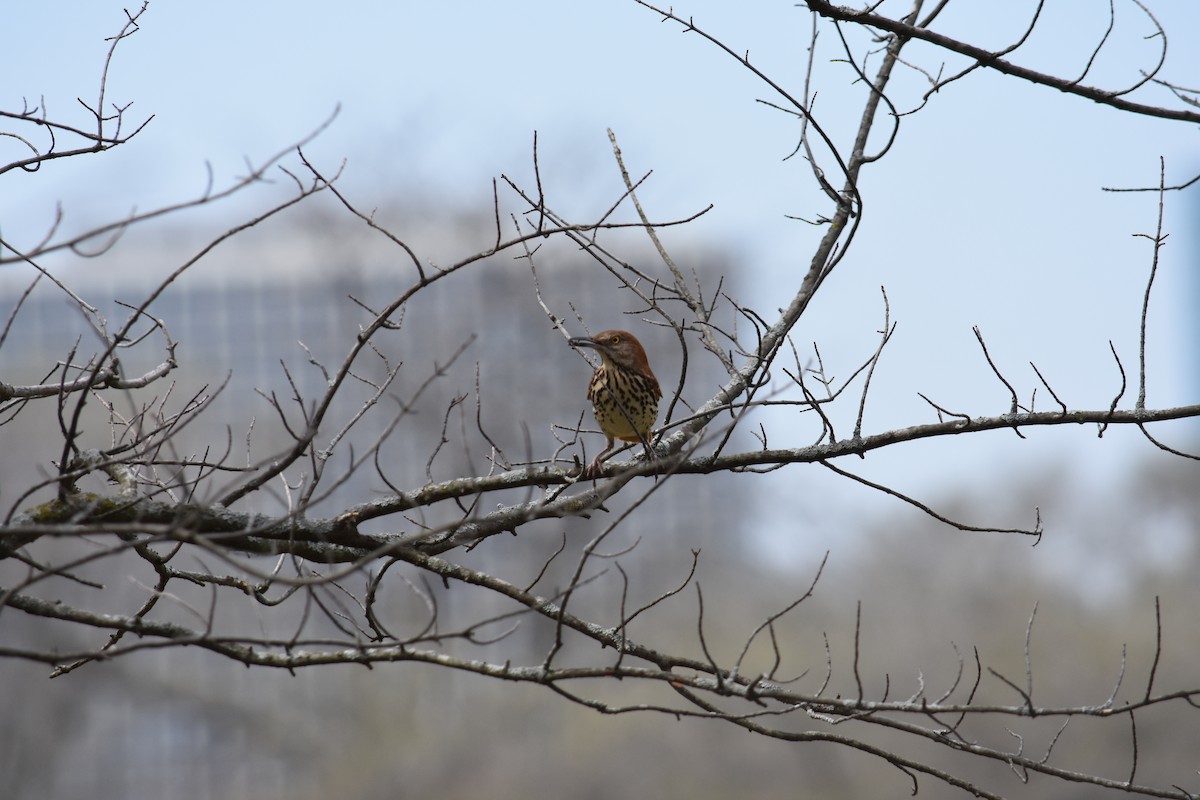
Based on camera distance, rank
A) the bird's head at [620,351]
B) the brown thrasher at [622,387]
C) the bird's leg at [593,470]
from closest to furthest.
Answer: the bird's leg at [593,470]
the brown thrasher at [622,387]
the bird's head at [620,351]

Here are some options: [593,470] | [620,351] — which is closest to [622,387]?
[620,351]

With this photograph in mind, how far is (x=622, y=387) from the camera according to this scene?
573 centimetres

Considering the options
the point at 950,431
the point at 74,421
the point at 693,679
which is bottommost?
the point at 693,679

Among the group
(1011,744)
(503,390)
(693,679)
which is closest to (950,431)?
(693,679)

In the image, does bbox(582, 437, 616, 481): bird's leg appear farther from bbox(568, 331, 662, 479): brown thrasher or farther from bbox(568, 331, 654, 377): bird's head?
bbox(568, 331, 654, 377): bird's head

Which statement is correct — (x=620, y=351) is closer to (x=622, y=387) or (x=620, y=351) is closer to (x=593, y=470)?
(x=622, y=387)

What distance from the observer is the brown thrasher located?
5523 mm

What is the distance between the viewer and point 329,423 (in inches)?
1031

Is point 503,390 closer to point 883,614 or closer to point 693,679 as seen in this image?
point 883,614

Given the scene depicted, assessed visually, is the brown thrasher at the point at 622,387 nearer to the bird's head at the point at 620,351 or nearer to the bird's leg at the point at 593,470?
the bird's head at the point at 620,351

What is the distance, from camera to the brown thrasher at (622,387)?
5.52 m

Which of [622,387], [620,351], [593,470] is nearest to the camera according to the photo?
[593,470]

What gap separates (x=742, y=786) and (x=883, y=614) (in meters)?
6.23

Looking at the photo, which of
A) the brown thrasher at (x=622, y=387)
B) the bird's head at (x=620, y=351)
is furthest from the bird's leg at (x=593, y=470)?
the bird's head at (x=620, y=351)
